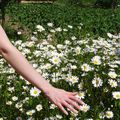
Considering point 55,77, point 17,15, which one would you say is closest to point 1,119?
point 55,77

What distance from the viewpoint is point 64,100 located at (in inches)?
80.9

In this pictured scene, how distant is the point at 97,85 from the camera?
4613 millimetres

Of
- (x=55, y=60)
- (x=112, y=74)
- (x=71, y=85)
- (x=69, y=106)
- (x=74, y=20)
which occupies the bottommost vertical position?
(x=74, y=20)

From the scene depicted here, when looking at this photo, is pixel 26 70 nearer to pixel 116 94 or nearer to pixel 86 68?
pixel 116 94

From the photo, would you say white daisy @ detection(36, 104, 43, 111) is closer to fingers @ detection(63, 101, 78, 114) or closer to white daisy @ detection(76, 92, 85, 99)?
white daisy @ detection(76, 92, 85, 99)

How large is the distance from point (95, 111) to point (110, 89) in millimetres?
541

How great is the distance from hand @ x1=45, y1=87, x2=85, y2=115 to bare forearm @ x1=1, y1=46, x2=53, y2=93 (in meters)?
0.03

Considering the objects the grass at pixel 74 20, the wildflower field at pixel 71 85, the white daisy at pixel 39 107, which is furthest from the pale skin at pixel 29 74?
the grass at pixel 74 20

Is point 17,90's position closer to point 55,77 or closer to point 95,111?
point 55,77

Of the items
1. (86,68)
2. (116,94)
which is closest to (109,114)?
(116,94)

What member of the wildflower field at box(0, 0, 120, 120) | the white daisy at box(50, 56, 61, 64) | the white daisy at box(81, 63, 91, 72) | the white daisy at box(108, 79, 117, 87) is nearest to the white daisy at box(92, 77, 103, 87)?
the wildflower field at box(0, 0, 120, 120)

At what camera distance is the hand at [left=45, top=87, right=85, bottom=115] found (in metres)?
2.03

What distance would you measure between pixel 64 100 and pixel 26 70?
23 cm

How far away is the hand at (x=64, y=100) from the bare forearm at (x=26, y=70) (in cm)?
3
